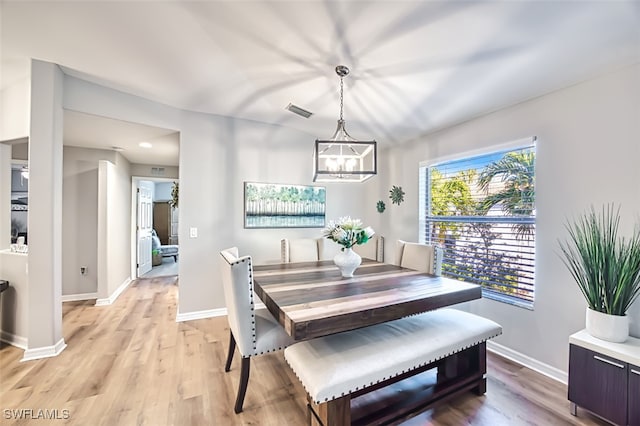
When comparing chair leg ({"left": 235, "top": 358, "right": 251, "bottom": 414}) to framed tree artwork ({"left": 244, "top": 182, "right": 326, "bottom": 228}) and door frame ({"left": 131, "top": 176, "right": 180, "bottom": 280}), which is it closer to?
framed tree artwork ({"left": 244, "top": 182, "right": 326, "bottom": 228})

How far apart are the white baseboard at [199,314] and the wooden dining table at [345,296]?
1512mm

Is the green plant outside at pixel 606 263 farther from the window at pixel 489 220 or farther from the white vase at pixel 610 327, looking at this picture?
the window at pixel 489 220

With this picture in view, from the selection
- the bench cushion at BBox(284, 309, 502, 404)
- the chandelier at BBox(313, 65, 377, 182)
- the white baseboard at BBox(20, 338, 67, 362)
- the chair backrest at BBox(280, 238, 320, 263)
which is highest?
the chandelier at BBox(313, 65, 377, 182)

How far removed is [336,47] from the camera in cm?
206

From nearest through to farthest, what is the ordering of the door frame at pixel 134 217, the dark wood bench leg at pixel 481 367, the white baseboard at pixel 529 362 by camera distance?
the dark wood bench leg at pixel 481 367
the white baseboard at pixel 529 362
the door frame at pixel 134 217

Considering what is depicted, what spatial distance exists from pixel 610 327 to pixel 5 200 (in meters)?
5.70

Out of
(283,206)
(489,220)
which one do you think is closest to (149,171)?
(283,206)

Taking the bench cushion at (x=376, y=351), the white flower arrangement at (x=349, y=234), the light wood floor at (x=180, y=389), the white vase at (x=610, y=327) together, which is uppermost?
the white flower arrangement at (x=349, y=234)

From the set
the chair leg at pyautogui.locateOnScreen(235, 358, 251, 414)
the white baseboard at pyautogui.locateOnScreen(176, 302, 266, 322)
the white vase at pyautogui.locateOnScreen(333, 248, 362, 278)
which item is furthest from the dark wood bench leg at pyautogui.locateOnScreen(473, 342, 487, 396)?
the white baseboard at pyautogui.locateOnScreen(176, 302, 266, 322)

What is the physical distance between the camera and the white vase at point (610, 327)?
177cm

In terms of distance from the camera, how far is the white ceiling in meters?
1.67

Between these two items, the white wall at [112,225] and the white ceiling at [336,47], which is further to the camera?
the white wall at [112,225]

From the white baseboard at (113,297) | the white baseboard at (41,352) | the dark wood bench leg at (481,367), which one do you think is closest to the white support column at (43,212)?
the white baseboard at (41,352)

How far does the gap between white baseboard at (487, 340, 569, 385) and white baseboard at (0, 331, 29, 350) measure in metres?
4.61
